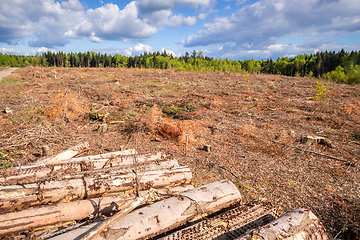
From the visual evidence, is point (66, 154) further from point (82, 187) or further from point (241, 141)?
point (241, 141)

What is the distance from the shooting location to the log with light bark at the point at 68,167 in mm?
3656

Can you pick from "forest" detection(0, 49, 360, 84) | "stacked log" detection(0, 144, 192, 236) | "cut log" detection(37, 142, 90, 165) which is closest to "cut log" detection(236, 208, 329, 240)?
"stacked log" detection(0, 144, 192, 236)

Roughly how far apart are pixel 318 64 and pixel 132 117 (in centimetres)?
5825

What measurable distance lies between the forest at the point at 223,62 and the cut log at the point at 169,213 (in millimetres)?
38821

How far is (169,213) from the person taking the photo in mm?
2682

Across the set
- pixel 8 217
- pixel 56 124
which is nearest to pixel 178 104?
pixel 56 124

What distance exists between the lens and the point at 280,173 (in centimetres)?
516

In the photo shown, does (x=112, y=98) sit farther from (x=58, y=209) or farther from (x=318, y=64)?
(x=318, y=64)

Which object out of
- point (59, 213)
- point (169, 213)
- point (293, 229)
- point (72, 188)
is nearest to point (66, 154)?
point (72, 188)

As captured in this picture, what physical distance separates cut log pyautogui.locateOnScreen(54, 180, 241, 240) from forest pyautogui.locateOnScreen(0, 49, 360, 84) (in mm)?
38821

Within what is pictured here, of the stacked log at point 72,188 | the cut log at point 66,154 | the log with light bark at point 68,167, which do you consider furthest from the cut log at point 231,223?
the cut log at point 66,154

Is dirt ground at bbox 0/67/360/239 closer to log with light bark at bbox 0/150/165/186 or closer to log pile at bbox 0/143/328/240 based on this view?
log pile at bbox 0/143/328/240

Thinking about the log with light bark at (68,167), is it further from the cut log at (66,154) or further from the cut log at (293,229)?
the cut log at (293,229)

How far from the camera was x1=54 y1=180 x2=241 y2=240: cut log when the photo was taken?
2.34 m
